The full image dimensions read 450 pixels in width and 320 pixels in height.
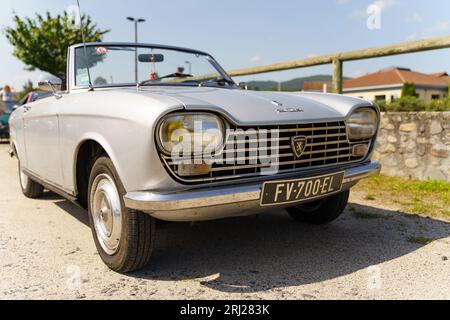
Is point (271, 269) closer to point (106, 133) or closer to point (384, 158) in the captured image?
point (106, 133)

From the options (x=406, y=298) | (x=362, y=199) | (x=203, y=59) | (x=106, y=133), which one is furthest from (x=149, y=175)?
(x=362, y=199)

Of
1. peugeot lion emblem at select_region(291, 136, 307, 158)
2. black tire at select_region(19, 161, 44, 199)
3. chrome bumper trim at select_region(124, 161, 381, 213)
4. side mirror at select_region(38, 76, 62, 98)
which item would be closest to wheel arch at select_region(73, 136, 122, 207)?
chrome bumper trim at select_region(124, 161, 381, 213)

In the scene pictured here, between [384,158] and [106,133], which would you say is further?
[384,158]

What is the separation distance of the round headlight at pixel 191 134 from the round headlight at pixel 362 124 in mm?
1020

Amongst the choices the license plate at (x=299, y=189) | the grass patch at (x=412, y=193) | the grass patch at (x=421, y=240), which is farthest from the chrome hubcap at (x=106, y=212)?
the grass patch at (x=412, y=193)

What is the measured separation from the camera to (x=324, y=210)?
10.8 feet

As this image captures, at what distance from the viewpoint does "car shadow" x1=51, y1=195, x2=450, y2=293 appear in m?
2.37

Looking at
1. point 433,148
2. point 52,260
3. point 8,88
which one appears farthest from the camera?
point 8,88

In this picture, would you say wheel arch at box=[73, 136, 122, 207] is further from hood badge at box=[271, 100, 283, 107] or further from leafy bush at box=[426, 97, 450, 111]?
leafy bush at box=[426, 97, 450, 111]

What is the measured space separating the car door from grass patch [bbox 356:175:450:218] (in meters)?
3.02

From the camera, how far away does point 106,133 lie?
2.28 metres

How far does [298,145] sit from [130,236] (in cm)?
107

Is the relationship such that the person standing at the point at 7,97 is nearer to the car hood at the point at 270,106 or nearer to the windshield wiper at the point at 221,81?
the windshield wiper at the point at 221,81

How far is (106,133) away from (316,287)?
141cm
